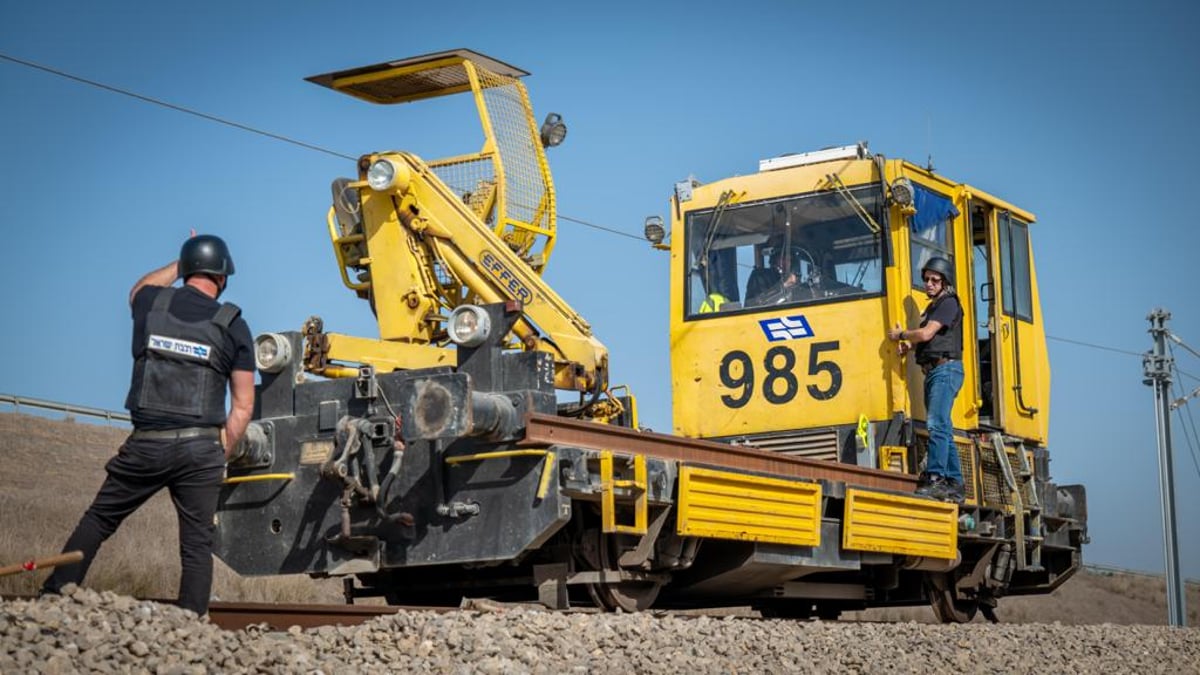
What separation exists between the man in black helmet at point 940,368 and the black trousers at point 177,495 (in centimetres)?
613

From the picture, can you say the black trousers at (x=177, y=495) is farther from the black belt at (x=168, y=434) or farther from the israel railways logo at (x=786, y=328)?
the israel railways logo at (x=786, y=328)

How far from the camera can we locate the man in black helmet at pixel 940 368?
11297mm

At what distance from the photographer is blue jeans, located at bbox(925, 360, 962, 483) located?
11266 millimetres

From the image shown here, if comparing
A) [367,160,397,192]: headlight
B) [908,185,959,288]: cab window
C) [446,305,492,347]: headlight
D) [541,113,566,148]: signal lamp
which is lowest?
[446,305,492,347]: headlight

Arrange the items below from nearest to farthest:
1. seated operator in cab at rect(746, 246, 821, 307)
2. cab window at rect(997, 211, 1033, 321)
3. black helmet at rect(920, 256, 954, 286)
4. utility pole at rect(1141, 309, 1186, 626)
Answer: black helmet at rect(920, 256, 954, 286) → seated operator in cab at rect(746, 246, 821, 307) → cab window at rect(997, 211, 1033, 321) → utility pole at rect(1141, 309, 1186, 626)

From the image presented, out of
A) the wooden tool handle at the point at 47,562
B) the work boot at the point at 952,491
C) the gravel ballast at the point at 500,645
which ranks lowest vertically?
the gravel ballast at the point at 500,645

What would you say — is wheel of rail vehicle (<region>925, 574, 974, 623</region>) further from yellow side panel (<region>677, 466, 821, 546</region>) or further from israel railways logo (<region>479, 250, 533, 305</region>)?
israel railways logo (<region>479, 250, 533, 305</region>)

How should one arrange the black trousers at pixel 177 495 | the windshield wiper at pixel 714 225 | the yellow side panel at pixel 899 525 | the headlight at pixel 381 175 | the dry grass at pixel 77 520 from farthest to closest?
the dry grass at pixel 77 520 < the windshield wiper at pixel 714 225 < the headlight at pixel 381 175 < the yellow side panel at pixel 899 525 < the black trousers at pixel 177 495

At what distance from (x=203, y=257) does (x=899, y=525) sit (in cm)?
578

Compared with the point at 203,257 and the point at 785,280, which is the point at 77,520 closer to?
the point at 785,280

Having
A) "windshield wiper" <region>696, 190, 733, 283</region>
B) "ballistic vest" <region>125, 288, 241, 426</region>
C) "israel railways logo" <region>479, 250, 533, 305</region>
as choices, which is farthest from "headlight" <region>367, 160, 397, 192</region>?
"ballistic vest" <region>125, 288, 241, 426</region>

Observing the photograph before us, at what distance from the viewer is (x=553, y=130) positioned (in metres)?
12.6

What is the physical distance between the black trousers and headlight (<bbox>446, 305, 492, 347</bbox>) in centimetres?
232

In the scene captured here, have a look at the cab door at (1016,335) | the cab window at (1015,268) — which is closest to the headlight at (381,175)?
the cab door at (1016,335)
